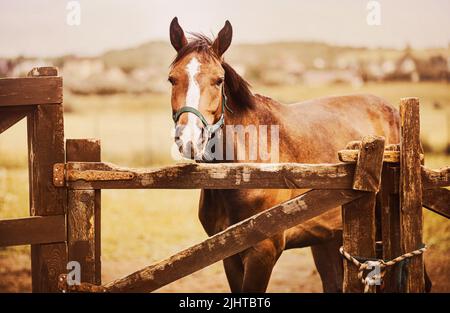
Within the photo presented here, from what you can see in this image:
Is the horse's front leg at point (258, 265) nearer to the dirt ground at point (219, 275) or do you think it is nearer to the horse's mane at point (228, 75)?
the horse's mane at point (228, 75)

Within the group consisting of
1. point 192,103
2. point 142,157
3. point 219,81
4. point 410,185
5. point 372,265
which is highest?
point 219,81

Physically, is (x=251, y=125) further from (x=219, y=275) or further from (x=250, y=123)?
(x=219, y=275)

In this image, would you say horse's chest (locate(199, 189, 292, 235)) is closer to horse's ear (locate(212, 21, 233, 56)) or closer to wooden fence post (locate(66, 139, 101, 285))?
horse's ear (locate(212, 21, 233, 56))

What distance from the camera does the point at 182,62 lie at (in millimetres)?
4145

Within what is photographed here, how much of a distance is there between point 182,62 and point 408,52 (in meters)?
14.6

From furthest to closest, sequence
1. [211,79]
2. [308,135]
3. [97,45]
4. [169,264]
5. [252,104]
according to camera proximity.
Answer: [97,45] → [308,135] → [252,104] → [211,79] → [169,264]

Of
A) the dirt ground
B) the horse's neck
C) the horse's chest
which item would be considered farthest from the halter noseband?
the dirt ground

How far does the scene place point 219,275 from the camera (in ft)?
26.3

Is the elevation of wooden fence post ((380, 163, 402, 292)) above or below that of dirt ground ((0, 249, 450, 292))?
above

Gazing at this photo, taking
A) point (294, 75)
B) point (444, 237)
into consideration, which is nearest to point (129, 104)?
point (294, 75)

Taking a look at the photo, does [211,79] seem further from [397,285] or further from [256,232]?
[397,285]

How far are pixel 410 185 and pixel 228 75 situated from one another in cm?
162

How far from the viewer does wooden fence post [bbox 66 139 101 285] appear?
354 cm

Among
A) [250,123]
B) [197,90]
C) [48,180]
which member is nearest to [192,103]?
[197,90]
